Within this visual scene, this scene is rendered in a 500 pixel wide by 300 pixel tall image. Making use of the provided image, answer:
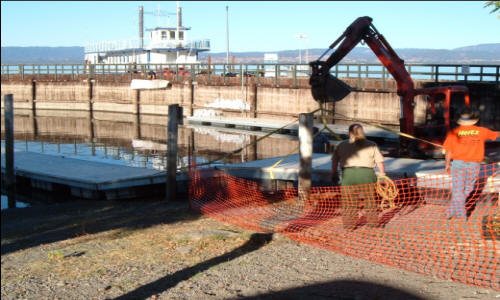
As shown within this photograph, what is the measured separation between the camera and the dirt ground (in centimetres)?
624

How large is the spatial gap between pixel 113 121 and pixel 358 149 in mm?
35782

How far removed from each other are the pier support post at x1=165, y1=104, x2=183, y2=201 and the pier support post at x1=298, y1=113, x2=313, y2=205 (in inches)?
118

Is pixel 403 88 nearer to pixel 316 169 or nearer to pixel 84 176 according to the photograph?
pixel 316 169

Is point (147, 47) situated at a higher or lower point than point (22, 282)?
higher

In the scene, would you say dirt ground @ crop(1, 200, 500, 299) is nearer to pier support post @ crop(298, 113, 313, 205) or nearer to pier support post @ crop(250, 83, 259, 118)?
pier support post @ crop(298, 113, 313, 205)

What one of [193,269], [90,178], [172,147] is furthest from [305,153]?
[90,178]

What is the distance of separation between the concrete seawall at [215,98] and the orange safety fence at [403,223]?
11.9m

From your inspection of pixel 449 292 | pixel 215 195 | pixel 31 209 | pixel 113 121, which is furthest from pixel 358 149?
pixel 113 121

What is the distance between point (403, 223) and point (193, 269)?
10.4ft

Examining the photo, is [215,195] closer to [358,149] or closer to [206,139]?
[358,149]

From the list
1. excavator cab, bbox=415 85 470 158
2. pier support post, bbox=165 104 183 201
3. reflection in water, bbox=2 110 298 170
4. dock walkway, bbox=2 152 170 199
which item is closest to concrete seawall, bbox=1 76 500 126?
reflection in water, bbox=2 110 298 170

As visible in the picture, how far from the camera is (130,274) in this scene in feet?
23.7

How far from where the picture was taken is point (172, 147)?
42.2 ft

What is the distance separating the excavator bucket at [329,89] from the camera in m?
13.9
